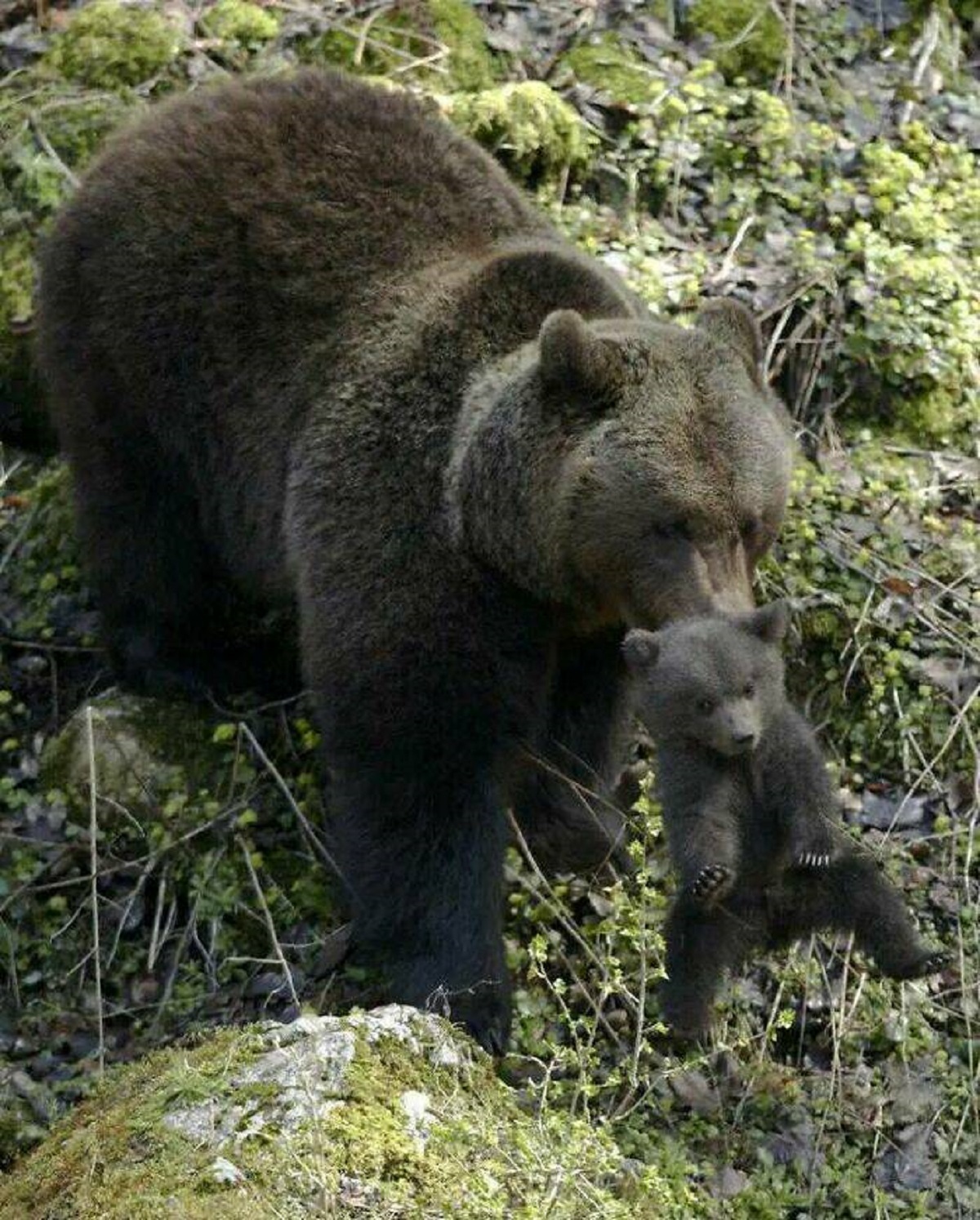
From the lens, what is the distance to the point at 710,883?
5891 millimetres

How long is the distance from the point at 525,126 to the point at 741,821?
523 centimetres

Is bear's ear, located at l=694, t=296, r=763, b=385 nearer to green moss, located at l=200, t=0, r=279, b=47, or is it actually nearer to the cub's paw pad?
the cub's paw pad

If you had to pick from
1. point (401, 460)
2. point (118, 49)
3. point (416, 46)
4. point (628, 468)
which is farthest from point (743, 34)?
point (628, 468)

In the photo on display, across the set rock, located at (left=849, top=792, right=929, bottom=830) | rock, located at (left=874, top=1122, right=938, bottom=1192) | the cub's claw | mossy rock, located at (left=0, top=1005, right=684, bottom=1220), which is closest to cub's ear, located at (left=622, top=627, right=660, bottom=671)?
the cub's claw

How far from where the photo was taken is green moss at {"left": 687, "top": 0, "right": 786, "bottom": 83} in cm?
1168

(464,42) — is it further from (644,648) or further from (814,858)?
(814,858)

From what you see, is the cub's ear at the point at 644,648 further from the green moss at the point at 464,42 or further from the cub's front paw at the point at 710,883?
the green moss at the point at 464,42

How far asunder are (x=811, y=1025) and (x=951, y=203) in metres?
5.16

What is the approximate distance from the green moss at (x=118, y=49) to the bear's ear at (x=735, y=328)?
476 cm

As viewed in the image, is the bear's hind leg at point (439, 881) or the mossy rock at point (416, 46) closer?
the bear's hind leg at point (439, 881)

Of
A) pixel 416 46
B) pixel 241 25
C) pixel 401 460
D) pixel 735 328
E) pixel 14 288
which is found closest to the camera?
pixel 735 328

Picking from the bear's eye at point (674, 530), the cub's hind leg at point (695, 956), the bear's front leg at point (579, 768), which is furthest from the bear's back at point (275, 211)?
the cub's hind leg at point (695, 956)

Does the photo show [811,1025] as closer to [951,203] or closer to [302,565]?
[302,565]

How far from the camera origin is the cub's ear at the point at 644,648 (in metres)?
6.07
